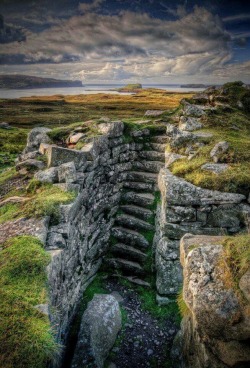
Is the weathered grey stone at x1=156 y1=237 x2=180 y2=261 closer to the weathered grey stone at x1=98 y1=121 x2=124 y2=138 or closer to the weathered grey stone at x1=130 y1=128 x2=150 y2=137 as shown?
the weathered grey stone at x1=98 y1=121 x2=124 y2=138

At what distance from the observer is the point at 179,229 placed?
268 inches

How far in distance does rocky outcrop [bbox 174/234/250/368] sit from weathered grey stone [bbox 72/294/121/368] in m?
2.23

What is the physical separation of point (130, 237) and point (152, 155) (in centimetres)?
386

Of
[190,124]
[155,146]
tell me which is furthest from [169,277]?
[190,124]

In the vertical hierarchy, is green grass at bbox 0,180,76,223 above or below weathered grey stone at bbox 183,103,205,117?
below

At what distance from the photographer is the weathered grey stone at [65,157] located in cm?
720

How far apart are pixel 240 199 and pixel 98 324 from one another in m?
4.47

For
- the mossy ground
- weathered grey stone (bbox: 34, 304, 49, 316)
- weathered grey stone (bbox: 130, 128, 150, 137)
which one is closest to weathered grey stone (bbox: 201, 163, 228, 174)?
the mossy ground

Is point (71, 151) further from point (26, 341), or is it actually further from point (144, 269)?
point (26, 341)

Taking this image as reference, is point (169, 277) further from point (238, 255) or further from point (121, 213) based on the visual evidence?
point (238, 255)

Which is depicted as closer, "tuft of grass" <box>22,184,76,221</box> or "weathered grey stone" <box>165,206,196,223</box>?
"tuft of grass" <box>22,184,76,221</box>

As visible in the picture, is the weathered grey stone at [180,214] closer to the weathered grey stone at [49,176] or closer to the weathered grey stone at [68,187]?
the weathered grey stone at [68,187]

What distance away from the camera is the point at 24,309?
3.27m

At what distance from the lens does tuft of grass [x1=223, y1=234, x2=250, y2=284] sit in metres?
3.18
